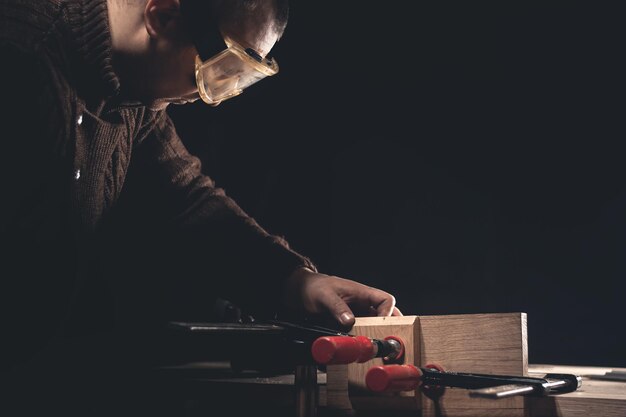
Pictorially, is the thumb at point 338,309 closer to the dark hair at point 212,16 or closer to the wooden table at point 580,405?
the wooden table at point 580,405

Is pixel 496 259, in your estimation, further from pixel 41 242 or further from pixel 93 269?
pixel 41 242

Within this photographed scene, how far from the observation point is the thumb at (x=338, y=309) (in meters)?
1.37

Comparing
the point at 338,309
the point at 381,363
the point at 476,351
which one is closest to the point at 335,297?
the point at 338,309

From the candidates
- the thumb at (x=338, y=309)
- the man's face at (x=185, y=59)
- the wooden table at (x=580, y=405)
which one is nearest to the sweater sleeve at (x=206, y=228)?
the thumb at (x=338, y=309)

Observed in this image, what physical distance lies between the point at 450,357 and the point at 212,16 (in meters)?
0.93

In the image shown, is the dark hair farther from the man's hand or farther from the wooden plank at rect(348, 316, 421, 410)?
the wooden plank at rect(348, 316, 421, 410)

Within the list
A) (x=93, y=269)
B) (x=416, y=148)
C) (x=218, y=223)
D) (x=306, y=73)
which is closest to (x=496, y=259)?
(x=416, y=148)

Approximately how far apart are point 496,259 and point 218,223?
1.44 metres

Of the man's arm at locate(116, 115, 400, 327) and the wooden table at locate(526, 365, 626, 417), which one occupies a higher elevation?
the man's arm at locate(116, 115, 400, 327)

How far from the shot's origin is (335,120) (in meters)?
3.12

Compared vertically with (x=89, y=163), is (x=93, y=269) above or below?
below

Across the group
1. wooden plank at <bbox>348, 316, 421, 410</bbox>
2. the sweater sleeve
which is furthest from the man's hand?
wooden plank at <bbox>348, 316, 421, 410</bbox>

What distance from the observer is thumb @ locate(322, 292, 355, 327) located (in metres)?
1.37

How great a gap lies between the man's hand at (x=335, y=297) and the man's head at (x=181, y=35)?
21.3 inches
